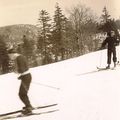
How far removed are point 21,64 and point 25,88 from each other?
0.81 ft

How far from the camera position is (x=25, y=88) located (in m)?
4.14

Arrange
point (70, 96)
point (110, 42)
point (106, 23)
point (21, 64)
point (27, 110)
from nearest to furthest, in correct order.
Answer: point (27, 110) < point (21, 64) < point (70, 96) < point (106, 23) < point (110, 42)

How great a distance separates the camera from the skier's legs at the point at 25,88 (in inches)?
160

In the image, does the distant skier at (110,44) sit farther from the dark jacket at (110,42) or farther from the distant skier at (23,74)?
the distant skier at (23,74)

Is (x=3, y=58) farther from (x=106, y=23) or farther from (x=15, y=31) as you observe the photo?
(x=106, y=23)

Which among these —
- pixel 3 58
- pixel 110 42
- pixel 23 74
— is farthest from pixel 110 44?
pixel 3 58

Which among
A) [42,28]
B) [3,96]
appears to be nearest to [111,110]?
[3,96]

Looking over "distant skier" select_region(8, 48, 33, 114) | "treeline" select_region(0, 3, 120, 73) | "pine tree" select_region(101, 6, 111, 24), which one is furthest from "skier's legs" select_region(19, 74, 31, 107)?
"pine tree" select_region(101, 6, 111, 24)

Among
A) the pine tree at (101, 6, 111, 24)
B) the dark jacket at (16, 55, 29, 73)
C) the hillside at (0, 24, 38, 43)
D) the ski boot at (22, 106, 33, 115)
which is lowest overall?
the ski boot at (22, 106, 33, 115)

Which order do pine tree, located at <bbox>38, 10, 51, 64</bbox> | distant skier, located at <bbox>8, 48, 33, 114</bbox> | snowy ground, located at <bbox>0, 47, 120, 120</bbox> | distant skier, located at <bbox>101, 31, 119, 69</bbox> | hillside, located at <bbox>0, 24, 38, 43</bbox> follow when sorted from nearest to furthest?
snowy ground, located at <bbox>0, 47, 120, 120</bbox> → distant skier, located at <bbox>8, 48, 33, 114</bbox> → hillside, located at <bbox>0, 24, 38, 43</bbox> → pine tree, located at <bbox>38, 10, 51, 64</bbox> → distant skier, located at <bbox>101, 31, 119, 69</bbox>

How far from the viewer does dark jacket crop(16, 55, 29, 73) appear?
410cm

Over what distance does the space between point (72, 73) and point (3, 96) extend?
142cm

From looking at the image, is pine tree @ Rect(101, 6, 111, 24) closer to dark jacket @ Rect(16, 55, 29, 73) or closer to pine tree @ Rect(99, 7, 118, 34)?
pine tree @ Rect(99, 7, 118, 34)

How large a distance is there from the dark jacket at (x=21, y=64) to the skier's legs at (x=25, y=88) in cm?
7
